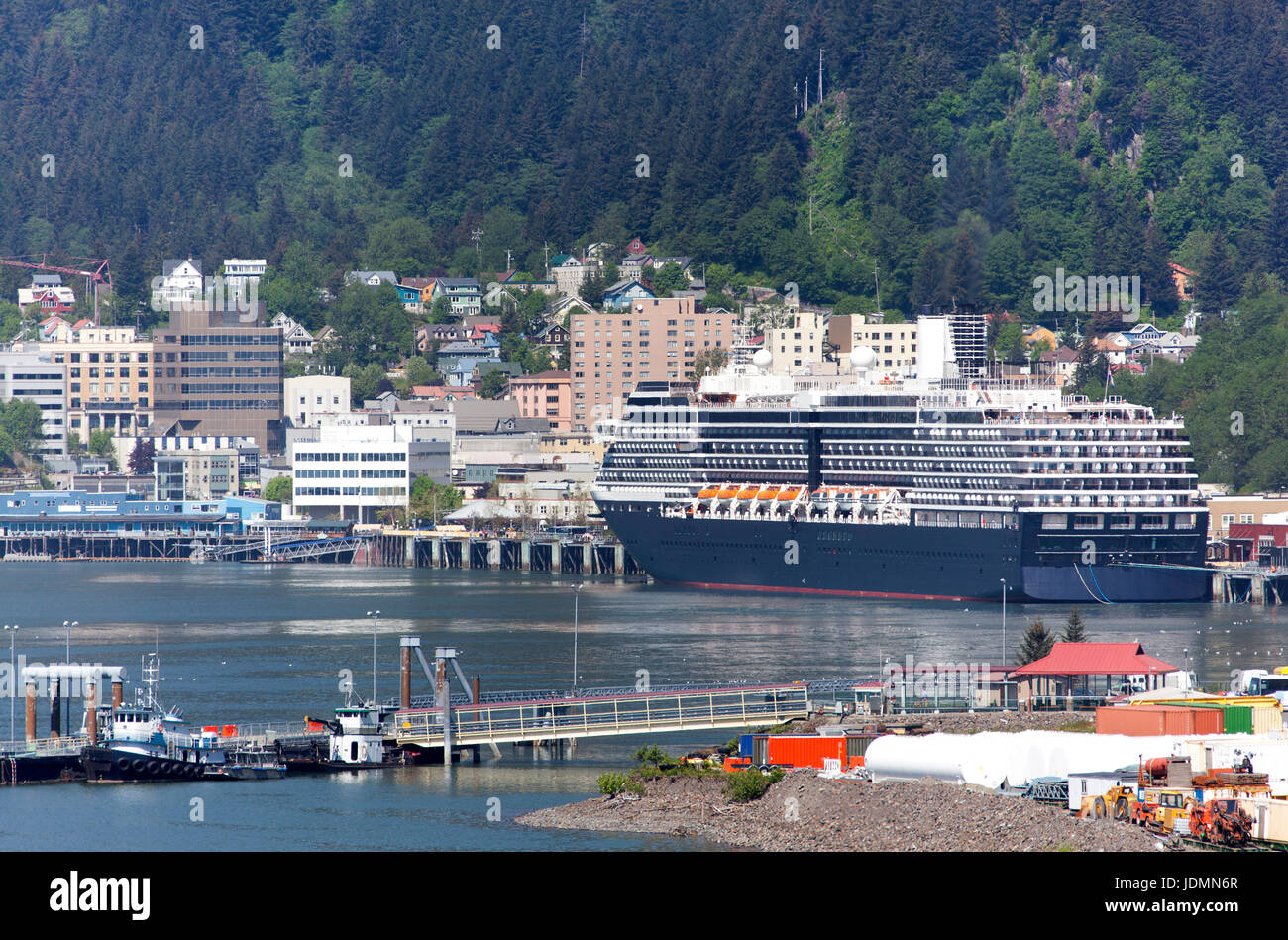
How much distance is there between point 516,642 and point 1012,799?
36.7m

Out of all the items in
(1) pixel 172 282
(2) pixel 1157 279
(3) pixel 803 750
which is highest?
(1) pixel 172 282

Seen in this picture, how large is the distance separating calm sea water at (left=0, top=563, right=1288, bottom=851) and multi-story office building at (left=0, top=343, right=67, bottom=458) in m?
51.7

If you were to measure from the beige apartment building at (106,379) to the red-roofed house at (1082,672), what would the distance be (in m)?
120

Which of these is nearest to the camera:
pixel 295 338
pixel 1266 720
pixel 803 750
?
pixel 1266 720

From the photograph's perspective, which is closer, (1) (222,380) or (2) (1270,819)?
(2) (1270,819)

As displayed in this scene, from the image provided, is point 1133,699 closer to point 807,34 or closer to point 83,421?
point 83,421

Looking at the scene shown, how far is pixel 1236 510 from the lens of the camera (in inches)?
3939

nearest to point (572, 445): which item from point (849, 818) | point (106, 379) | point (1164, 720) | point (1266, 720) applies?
point (106, 379)

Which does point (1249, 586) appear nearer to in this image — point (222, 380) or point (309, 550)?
point (309, 550)

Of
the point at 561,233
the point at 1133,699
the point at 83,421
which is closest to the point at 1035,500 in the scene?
the point at 1133,699

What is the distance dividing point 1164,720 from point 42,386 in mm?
133721

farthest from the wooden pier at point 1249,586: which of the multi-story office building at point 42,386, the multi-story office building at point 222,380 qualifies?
the multi-story office building at point 42,386

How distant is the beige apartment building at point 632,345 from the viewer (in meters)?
151

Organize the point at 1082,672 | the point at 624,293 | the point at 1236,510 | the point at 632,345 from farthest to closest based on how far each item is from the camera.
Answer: the point at 624,293 → the point at 632,345 → the point at 1236,510 → the point at 1082,672
